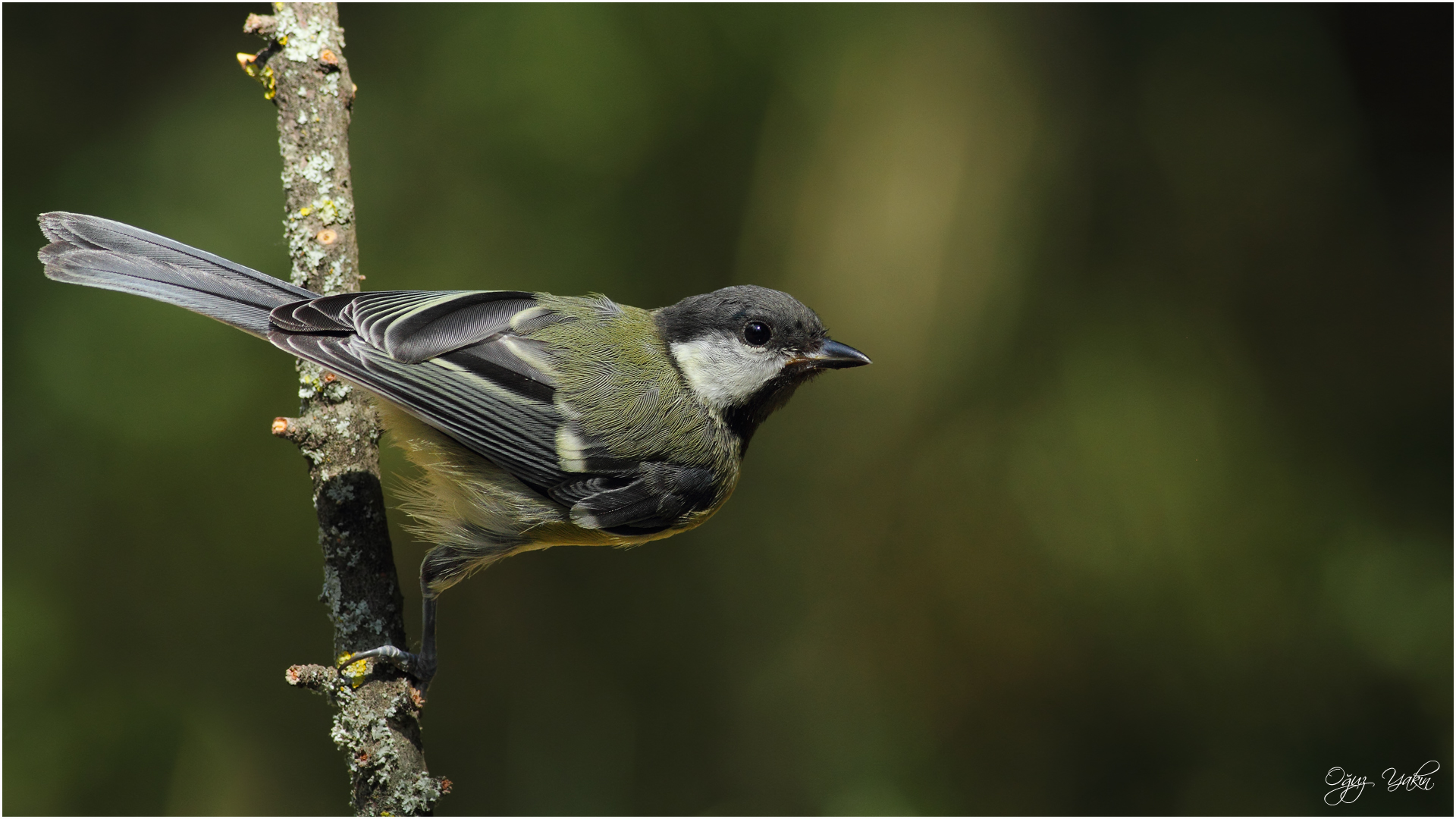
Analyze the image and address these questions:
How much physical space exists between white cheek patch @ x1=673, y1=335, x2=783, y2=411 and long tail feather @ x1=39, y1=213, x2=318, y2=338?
942mm

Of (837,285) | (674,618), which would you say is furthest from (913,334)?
(674,618)

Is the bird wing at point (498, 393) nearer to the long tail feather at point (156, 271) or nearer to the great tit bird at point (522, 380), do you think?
the great tit bird at point (522, 380)

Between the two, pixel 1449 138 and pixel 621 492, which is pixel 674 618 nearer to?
pixel 621 492

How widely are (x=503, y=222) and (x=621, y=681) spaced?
1874mm

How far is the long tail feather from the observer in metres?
2.10

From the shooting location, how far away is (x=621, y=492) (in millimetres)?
2414

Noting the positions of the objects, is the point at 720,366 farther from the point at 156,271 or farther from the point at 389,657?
the point at 156,271
